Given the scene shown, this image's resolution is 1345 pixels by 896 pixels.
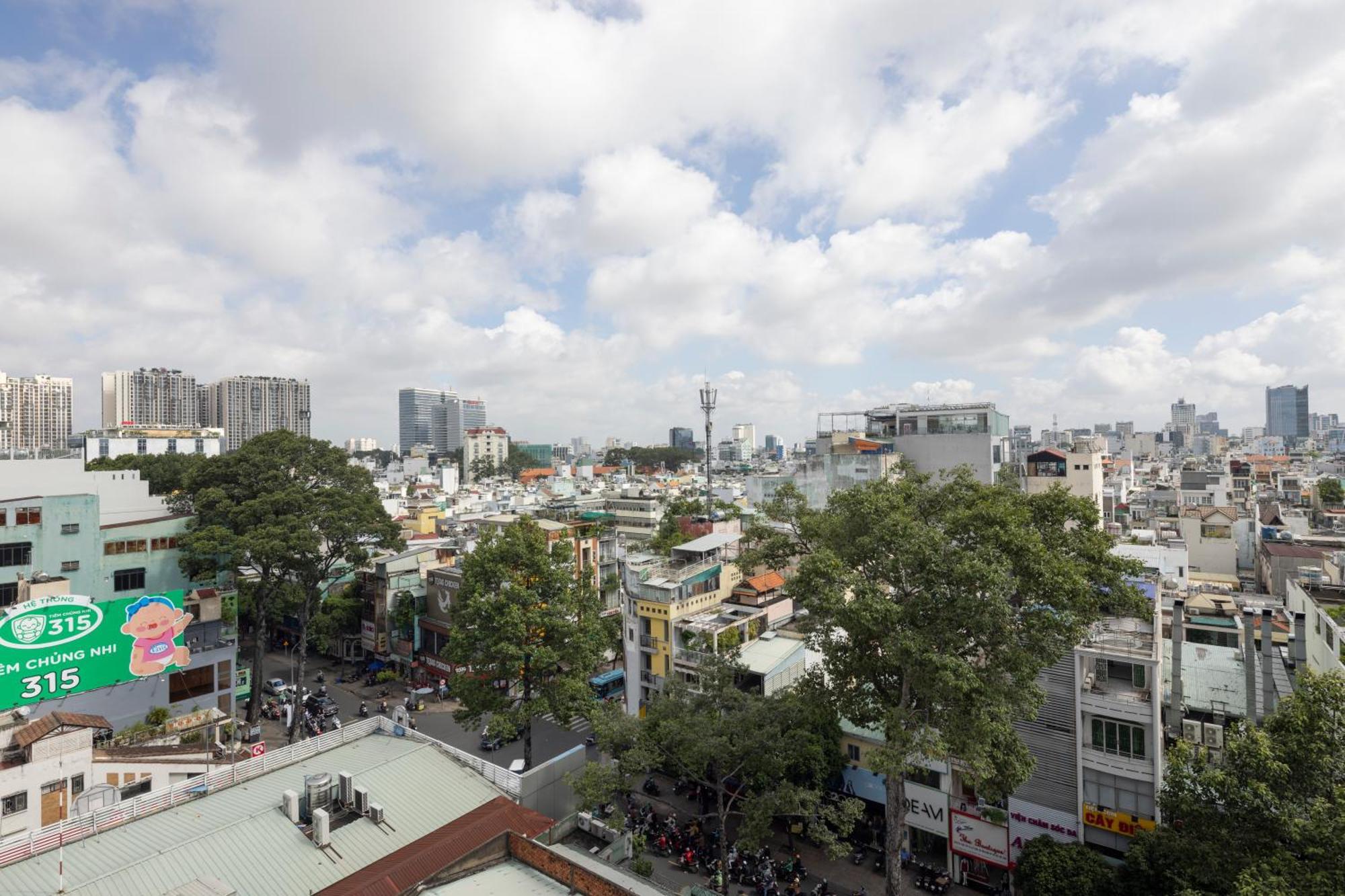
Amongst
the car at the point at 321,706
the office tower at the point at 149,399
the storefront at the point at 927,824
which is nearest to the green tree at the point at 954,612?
the storefront at the point at 927,824

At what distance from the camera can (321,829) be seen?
12.1 metres

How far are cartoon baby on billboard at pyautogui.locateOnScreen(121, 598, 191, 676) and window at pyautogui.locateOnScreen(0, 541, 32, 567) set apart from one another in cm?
971

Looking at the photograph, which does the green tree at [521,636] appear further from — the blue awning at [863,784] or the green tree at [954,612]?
the blue awning at [863,784]

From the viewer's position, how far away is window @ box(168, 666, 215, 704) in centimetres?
2470

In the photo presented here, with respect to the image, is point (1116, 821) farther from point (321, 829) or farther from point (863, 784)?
point (321, 829)

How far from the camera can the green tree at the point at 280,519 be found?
27.2 meters

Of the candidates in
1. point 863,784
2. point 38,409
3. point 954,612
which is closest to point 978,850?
point 863,784

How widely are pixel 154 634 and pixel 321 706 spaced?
12.0 meters

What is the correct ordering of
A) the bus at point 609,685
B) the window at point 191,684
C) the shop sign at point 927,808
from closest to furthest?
the shop sign at point 927,808 → the window at point 191,684 → the bus at point 609,685

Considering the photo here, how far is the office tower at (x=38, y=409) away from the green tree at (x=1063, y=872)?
11575cm

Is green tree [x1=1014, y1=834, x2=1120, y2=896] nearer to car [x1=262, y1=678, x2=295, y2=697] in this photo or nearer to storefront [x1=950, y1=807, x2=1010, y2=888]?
storefront [x1=950, y1=807, x2=1010, y2=888]

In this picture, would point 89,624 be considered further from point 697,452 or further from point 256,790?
point 697,452

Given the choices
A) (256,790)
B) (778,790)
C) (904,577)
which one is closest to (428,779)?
(256,790)

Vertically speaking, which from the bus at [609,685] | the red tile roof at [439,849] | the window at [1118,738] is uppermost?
the red tile roof at [439,849]
